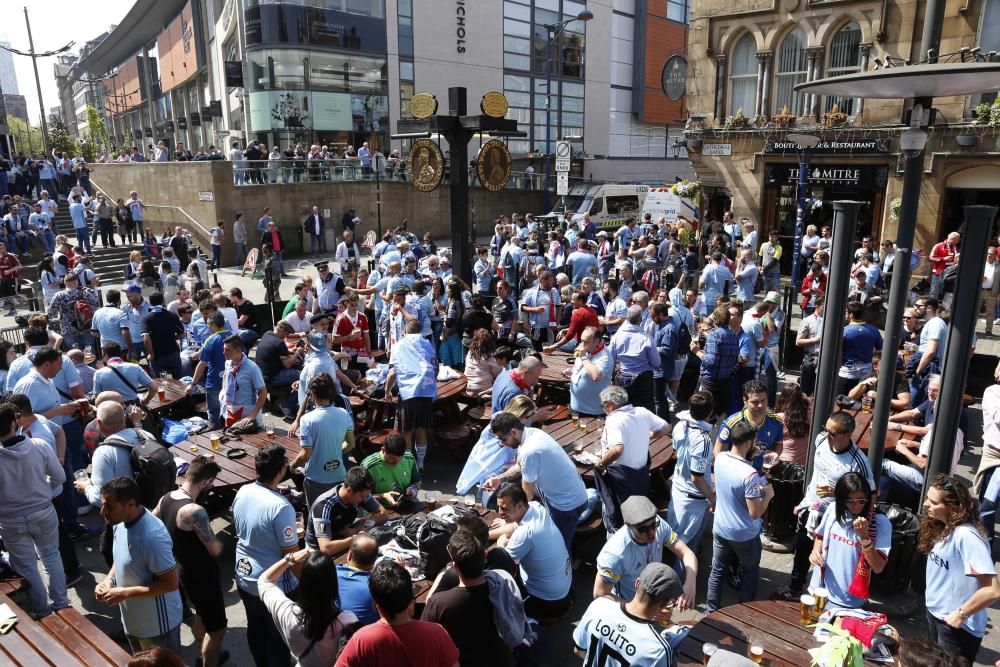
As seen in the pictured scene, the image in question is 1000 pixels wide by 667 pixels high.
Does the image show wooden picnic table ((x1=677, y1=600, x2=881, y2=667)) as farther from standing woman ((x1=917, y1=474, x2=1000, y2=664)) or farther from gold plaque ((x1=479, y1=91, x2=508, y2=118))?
gold plaque ((x1=479, y1=91, x2=508, y2=118))

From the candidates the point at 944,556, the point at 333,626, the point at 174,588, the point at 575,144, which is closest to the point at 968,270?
the point at 944,556

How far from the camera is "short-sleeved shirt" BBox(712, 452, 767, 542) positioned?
4.67 m

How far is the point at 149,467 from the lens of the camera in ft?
16.9

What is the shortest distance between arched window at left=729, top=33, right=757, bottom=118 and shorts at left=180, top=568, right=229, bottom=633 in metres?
19.9

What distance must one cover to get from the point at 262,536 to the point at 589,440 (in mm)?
3380

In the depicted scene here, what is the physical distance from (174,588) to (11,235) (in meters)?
20.0

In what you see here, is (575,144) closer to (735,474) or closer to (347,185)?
(347,185)

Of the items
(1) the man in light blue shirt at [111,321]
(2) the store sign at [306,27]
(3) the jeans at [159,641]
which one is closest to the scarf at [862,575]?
(3) the jeans at [159,641]

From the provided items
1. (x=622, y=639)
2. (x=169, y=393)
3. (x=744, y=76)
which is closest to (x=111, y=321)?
(x=169, y=393)

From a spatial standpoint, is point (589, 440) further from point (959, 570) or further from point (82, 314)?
point (82, 314)

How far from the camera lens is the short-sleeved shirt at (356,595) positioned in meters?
4.05

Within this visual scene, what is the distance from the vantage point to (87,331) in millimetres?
10781

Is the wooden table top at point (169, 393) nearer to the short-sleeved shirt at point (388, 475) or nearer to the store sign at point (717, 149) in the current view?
the short-sleeved shirt at point (388, 475)

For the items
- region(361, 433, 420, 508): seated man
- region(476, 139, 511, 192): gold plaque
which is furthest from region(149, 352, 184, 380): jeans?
region(476, 139, 511, 192): gold plaque
